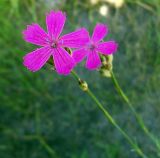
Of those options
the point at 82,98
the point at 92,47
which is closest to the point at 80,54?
the point at 92,47

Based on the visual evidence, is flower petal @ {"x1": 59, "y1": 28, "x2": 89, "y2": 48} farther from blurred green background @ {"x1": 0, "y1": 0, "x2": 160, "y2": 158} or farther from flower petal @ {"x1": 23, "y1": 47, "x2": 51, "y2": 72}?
blurred green background @ {"x1": 0, "y1": 0, "x2": 160, "y2": 158}

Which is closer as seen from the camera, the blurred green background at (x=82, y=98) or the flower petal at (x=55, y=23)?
the flower petal at (x=55, y=23)

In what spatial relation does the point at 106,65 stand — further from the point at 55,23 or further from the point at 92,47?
the point at 55,23

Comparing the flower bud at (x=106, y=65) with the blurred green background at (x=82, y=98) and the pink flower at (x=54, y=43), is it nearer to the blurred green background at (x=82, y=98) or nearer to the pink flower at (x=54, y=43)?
the pink flower at (x=54, y=43)

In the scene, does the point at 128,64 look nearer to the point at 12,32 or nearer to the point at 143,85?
the point at 143,85

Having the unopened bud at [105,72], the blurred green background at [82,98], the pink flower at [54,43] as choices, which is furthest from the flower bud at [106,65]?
the blurred green background at [82,98]

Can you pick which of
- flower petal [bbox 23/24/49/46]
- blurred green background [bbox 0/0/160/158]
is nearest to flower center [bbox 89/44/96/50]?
flower petal [bbox 23/24/49/46]
